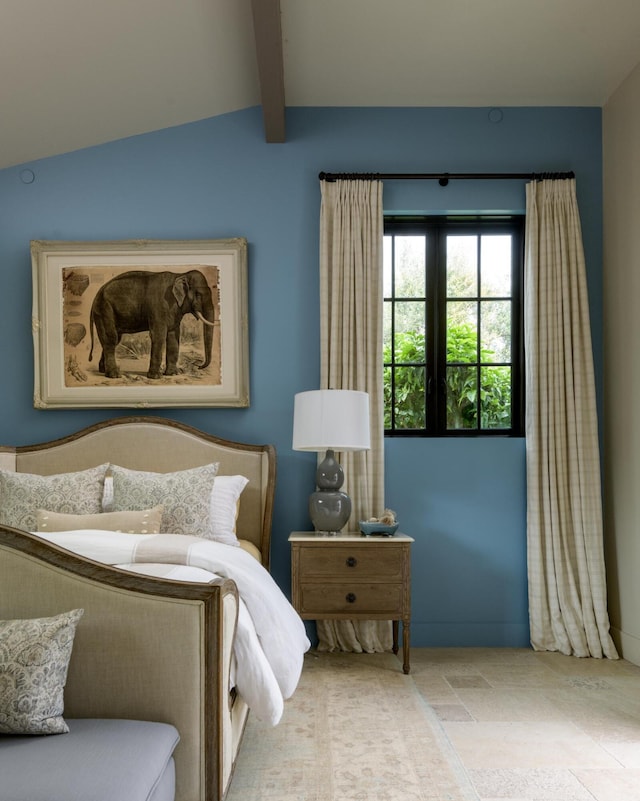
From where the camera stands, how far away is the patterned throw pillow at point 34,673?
1.69m

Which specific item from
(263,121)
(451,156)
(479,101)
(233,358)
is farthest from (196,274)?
(479,101)

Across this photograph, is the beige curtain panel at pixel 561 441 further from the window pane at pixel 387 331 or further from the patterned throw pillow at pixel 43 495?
the patterned throw pillow at pixel 43 495

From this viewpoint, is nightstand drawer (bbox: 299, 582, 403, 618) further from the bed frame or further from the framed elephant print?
the bed frame

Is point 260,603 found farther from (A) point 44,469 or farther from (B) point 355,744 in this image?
(A) point 44,469

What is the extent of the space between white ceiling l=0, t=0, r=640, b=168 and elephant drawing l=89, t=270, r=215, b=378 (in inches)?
33.2

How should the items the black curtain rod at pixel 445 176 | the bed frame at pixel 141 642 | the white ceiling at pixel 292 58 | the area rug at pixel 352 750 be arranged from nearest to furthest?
the bed frame at pixel 141 642, the area rug at pixel 352 750, the white ceiling at pixel 292 58, the black curtain rod at pixel 445 176

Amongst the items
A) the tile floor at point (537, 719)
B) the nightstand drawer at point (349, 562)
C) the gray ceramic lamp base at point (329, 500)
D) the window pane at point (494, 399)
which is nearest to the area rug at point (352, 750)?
the tile floor at point (537, 719)

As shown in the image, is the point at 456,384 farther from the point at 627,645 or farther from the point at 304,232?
the point at 627,645

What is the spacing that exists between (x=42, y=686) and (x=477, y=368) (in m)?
3.22

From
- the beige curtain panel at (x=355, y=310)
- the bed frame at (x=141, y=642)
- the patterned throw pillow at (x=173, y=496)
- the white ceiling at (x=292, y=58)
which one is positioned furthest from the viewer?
the beige curtain panel at (x=355, y=310)

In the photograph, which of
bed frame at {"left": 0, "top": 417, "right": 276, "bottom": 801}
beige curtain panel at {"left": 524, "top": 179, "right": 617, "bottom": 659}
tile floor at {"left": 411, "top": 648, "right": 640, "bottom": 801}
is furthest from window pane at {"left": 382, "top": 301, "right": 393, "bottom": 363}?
bed frame at {"left": 0, "top": 417, "right": 276, "bottom": 801}

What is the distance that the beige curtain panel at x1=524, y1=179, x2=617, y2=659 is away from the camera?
4047 mm

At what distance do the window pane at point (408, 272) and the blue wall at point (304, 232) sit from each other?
0.91 feet

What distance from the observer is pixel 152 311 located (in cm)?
423
